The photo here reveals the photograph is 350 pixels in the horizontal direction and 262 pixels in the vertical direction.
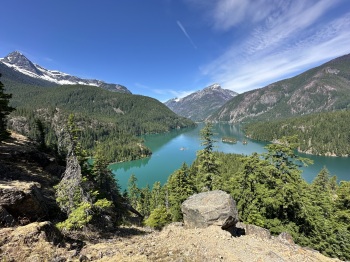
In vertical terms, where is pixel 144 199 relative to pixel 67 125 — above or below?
below

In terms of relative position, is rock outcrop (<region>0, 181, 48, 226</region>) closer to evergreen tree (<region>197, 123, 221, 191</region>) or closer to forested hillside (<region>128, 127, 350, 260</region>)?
evergreen tree (<region>197, 123, 221, 191</region>)

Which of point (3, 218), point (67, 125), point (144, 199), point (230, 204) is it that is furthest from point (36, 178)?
point (144, 199)

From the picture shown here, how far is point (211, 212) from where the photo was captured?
15.5 metres

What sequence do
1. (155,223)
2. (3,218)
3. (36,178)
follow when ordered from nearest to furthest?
(3,218), (36,178), (155,223)

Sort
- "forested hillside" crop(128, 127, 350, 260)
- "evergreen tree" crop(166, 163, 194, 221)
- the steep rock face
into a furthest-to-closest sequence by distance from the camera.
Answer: "evergreen tree" crop(166, 163, 194, 221), "forested hillside" crop(128, 127, 350, 260), the steep rock face

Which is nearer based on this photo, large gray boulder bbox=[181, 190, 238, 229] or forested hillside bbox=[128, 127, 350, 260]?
large gray boulder bbox=[181, 190, 238, 229]

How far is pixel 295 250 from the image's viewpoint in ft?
48.3

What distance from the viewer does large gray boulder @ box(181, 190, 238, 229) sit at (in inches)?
602

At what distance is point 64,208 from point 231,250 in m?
12.4

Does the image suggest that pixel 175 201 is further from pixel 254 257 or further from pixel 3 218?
pixel 3 218

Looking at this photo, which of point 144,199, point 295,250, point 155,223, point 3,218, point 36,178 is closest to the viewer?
point 3,218

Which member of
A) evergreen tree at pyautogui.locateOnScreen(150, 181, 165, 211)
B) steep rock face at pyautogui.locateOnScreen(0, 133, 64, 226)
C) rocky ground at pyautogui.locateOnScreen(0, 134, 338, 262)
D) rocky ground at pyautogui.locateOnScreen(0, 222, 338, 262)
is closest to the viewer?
rocky ground at pyautogui.locateOnScreen(0, 222, 338, 262)

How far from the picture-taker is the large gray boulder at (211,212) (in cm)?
1528

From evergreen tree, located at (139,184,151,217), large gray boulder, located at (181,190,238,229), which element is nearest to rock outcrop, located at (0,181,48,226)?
large gray boulder, located at (181,190,238,229)
